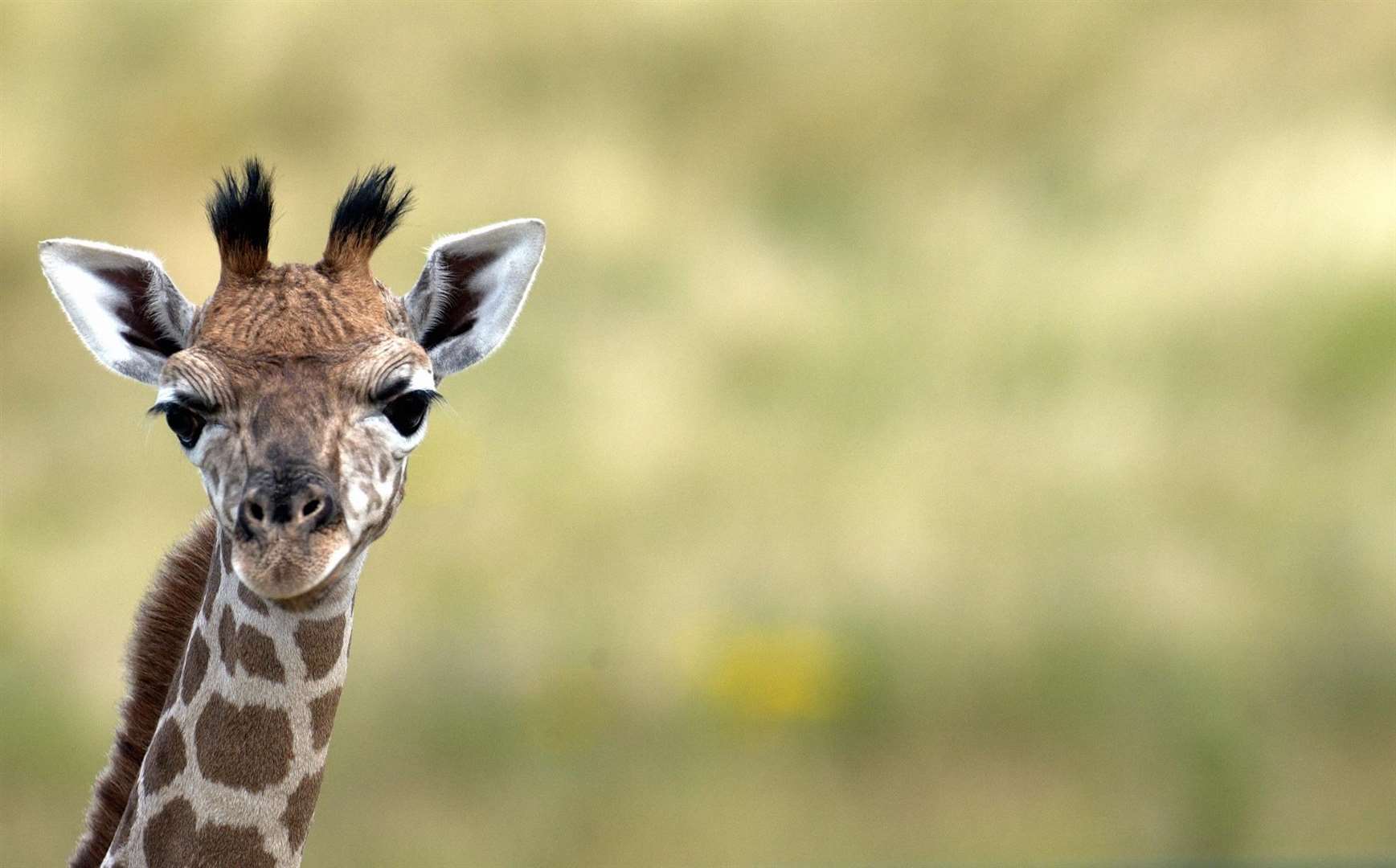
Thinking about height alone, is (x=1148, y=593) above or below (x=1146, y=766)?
above

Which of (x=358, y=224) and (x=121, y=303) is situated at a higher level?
(x=358, y=224)

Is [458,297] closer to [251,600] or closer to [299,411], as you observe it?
[299,411]

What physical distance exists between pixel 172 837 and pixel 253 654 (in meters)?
0.47

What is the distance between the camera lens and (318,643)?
4250mm

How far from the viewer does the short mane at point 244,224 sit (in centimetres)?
443

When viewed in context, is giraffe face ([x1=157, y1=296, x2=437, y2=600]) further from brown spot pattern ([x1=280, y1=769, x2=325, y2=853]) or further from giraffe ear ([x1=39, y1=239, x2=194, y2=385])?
brown spot pattern ([x1=280, y1=769, x2=325, y2=853])

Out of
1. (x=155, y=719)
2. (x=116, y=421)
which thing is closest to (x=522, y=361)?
(x=116, y=421)

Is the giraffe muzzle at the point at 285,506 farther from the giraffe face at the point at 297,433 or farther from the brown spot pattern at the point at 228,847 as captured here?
the brown spot pattern at the point at 228,847

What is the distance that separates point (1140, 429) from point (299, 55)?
6842mm

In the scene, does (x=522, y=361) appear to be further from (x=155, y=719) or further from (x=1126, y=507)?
(x=155, y=719)

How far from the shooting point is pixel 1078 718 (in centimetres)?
1130

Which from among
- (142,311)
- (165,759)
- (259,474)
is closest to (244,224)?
(142,311)

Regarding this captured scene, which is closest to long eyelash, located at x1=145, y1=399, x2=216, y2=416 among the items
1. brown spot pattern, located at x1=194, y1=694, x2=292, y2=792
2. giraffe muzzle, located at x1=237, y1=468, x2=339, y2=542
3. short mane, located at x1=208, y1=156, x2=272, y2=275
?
giraffe muzzle, located at x1=237, y1=468, x2=339, y2=542

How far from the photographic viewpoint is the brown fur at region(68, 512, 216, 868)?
4699mm
